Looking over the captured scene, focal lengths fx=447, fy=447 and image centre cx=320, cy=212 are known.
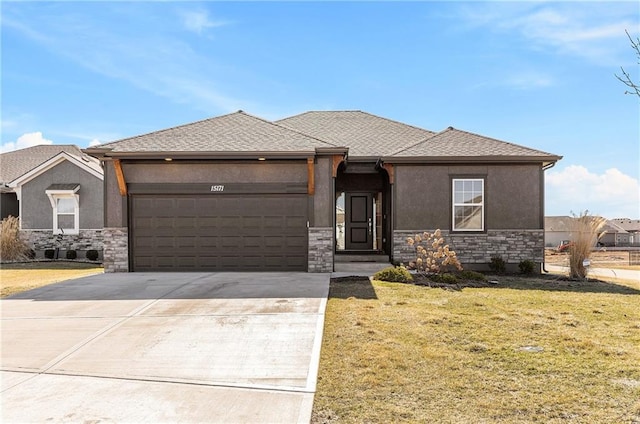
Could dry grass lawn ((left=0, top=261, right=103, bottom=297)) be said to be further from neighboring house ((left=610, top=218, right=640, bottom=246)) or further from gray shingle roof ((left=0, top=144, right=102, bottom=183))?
neighboring house ((left=610, top=218, right=640, bottom=246))

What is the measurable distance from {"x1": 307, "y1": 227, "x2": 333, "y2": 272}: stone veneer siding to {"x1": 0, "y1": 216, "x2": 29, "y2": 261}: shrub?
48.8 feet

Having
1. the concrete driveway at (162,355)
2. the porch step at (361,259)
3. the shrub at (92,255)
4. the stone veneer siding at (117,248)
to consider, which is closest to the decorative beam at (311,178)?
the porch step at (361,259)

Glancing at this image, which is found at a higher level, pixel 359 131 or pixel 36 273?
pixel 359 131

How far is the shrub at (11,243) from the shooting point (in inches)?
766

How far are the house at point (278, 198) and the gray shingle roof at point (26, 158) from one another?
13.4 metres

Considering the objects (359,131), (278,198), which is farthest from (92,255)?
(359,131)

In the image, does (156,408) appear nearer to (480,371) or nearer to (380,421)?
(380,421)

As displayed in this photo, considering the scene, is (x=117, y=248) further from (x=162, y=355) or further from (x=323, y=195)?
(x=162, y=355)

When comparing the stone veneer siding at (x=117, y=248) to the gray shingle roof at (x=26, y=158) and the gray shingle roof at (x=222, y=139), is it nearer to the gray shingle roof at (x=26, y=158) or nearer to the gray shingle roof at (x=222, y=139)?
the gray shingle roof at (x=222, y=139)

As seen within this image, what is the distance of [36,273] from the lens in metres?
15.3

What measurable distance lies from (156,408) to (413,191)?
11.2 m

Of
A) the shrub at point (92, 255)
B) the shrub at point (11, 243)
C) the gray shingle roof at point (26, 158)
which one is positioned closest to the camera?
the shrub at point (11, 243)

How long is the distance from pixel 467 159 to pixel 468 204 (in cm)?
143

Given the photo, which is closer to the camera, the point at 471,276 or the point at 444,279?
the point at 444,279
